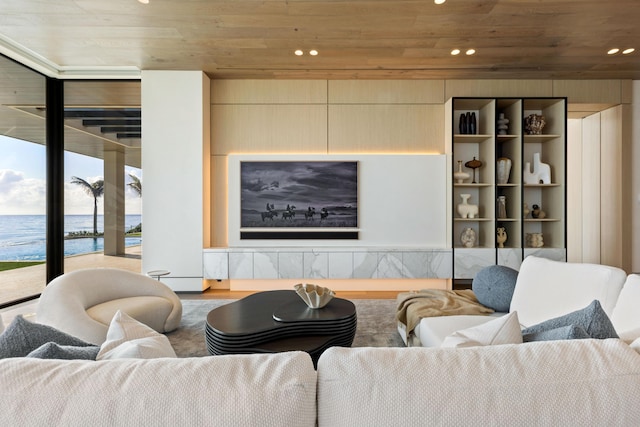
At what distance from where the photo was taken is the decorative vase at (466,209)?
4801 mm

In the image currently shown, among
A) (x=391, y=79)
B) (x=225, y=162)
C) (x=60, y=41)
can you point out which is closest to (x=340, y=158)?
(x=391, y=79)

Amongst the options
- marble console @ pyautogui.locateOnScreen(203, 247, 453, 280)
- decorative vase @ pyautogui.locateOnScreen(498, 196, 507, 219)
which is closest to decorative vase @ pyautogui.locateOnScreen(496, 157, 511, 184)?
decorative vase @ pyautogui.locateOnScreen(498, 196, 507, 219)

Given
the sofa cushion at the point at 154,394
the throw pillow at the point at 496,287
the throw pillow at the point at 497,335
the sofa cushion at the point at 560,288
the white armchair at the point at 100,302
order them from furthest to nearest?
the throw pillow at the point at 496,287
the white armchair at the point at 100,302
the sofa cushion at the point at 560,288
the throw pillow at the point at 497,335
the sofa cushion at the point at 154,394

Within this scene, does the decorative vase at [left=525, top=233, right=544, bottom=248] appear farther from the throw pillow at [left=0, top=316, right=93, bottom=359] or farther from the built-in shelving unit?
the throw pillow at [left=0, top=316, right=93, bottom=359]

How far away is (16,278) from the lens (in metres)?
4.31

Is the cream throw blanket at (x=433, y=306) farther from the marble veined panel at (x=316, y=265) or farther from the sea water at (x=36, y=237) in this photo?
the sea water at (x=36, y=237)

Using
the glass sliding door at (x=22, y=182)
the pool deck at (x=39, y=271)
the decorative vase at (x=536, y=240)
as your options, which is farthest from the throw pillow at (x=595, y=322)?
the glass sliding door at (x=22, y=182)

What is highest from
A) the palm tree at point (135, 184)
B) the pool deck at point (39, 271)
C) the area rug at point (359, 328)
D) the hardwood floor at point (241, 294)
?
the palm tree at point (135, 184)

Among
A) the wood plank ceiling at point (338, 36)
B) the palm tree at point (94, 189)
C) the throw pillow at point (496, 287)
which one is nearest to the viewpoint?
the throw pillow at point (496, 287)

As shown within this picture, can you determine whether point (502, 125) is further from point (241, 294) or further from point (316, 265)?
point (241, 294)

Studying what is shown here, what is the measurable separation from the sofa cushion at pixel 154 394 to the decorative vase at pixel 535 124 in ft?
16.6

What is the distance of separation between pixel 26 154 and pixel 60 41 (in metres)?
1.45

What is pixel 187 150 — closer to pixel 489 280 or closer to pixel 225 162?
pixel 225 162

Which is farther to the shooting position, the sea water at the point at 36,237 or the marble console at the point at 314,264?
the marble console at the point at 314,264
